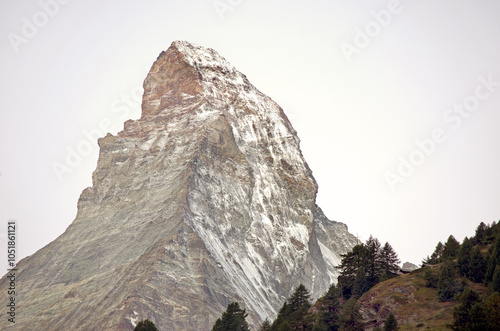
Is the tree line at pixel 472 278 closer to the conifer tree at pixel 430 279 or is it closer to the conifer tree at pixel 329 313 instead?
the conifer tree at pixel 430 279

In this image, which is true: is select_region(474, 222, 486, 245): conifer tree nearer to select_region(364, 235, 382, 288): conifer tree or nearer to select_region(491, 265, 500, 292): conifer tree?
select_region(364, 235, 382, 288): conifer tree

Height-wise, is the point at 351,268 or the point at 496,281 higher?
the point at 351,268

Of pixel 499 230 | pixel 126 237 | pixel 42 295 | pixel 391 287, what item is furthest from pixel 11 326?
pixel 499 230

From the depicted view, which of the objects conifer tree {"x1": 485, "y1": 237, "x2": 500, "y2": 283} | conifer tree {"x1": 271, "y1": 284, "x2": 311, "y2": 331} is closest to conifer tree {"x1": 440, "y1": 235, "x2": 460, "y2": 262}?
conifer tree {"x1": 485, "y1": 237, "x2": 500, "y2": 283}

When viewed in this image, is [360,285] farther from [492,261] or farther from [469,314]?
[469,314]

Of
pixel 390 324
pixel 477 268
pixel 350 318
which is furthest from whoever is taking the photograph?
pixel 477 268

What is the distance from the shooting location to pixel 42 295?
190 m

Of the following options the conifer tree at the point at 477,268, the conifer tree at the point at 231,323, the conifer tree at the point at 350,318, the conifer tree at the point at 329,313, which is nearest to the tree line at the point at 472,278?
the conifer tree at the point at 477,268

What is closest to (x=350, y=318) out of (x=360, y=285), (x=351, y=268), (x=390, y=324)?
(x=390, y=324)

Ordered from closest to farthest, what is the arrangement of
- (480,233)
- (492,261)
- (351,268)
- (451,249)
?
(492,261), (451,249), (351,268), (480,233)

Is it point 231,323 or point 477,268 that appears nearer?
point 477,268

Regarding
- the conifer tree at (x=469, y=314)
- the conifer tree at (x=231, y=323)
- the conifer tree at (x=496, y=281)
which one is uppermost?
the conifer tree at (x=496, y=281)

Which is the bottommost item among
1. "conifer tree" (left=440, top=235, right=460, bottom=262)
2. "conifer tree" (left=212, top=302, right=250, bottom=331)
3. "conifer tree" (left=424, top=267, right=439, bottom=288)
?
"conifer tree" (left=212, top=302, right=250, bottom=331)

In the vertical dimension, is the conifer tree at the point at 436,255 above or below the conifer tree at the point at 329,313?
above
